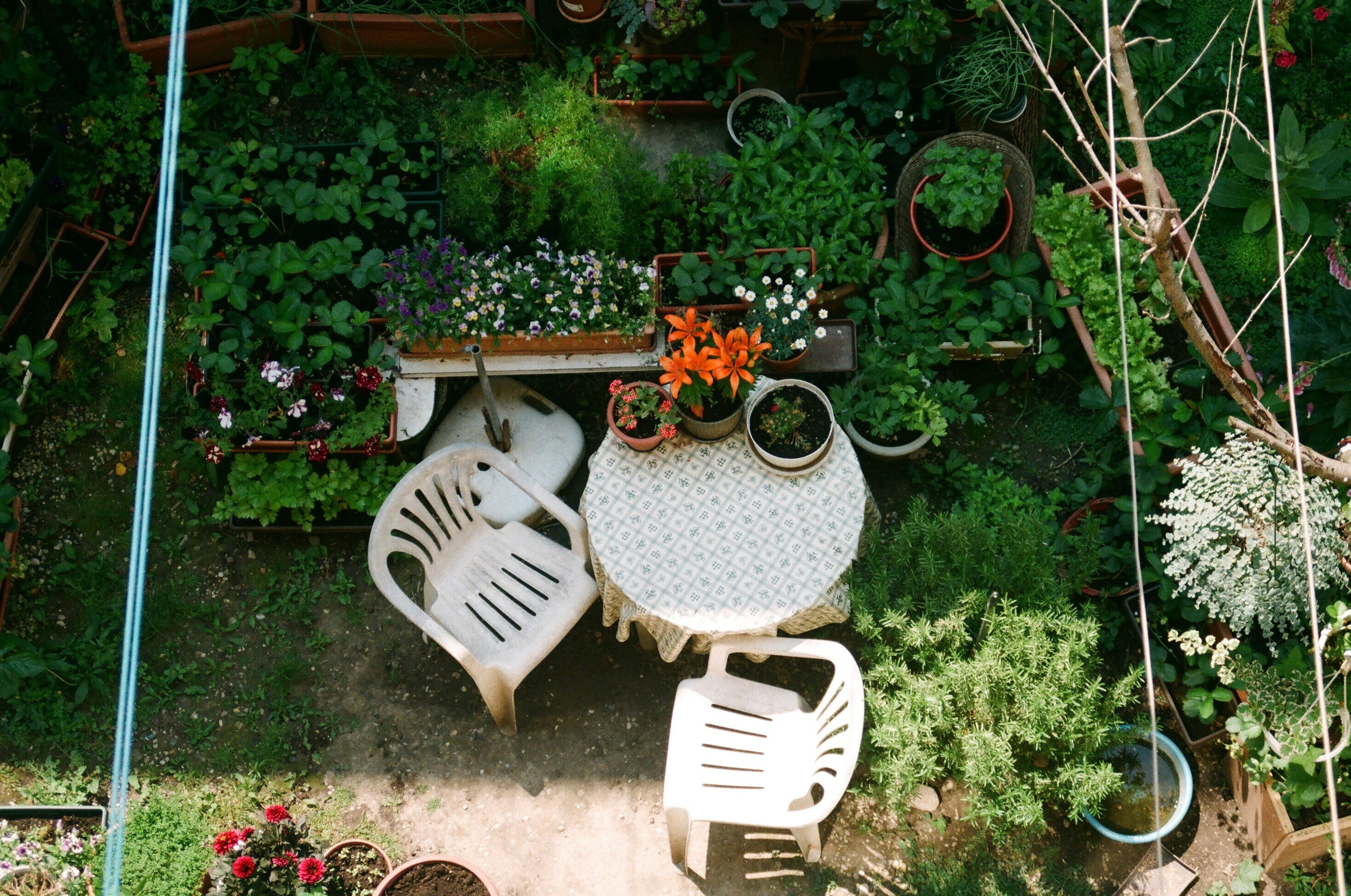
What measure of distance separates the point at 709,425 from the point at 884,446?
1.03m

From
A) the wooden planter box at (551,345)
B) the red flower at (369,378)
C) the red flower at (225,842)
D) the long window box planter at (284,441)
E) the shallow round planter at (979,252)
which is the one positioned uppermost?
the shallow round planter at (979,252)

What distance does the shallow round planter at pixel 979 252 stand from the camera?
456 cm

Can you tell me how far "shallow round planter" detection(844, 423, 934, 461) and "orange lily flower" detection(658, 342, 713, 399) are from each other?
1.03m

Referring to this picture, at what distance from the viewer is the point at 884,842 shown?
423cm

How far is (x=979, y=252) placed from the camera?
458 centimetres

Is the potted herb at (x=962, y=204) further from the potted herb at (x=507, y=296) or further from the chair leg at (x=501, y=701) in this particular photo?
the chair leg at (x=501, y=701)

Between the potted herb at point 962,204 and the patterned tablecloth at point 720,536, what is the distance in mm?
1165

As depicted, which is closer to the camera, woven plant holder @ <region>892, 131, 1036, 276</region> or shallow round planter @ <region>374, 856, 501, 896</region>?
shallow round planter @ <region>374, 856, 501, 896</region>

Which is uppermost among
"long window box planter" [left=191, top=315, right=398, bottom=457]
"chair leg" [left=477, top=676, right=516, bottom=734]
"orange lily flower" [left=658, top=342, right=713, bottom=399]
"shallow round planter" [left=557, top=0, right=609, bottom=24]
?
"shallow round planter" [left=557, top=0, right=609, bottom=24]

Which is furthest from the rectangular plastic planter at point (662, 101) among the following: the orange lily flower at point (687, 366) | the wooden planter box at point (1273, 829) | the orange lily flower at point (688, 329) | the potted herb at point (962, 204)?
the wooden planter box at point (1273, 829)

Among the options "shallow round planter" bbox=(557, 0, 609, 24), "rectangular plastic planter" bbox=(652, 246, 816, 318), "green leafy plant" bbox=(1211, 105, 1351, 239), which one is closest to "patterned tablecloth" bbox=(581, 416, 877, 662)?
"rectangular plastic planter" bbox=(652, 246, 816, 318)

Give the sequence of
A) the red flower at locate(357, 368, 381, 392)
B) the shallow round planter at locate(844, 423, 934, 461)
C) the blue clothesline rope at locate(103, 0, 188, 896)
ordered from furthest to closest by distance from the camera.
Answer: the shallow round planter at locate(844, 423, 934, 461)
the red flower at locate(357, 368, 381, 392)
the blue clothesline rope at locate(103, 0, 188, 896)

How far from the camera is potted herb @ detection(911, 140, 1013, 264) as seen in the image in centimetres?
436

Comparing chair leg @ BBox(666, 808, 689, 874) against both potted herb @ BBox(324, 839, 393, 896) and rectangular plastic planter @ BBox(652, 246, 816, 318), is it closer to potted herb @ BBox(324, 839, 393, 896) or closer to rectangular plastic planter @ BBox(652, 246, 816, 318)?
potted herb @ BBox(324, 839, 393, 896)
